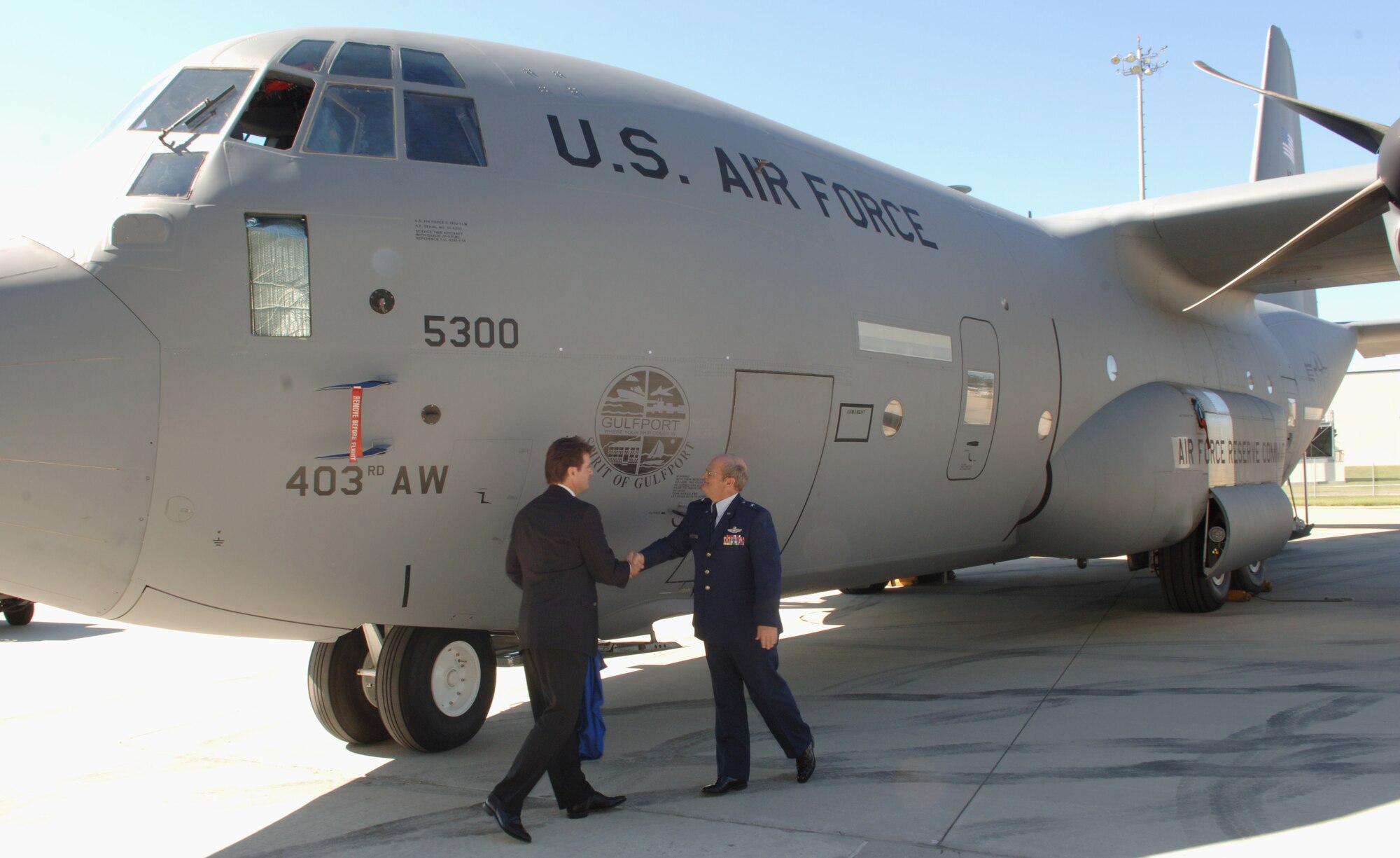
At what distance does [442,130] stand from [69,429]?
2182 mm

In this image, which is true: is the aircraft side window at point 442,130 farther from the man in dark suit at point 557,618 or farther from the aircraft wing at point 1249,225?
the aircraft wing at point 1249,225

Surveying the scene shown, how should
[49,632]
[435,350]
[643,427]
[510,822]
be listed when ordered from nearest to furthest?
[510,822] < [435,350] < [643,427] < [49,632]

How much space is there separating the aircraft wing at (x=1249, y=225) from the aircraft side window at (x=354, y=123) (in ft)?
23.7

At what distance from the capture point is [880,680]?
316 inches

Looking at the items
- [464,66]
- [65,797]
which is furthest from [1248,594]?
[65,797]

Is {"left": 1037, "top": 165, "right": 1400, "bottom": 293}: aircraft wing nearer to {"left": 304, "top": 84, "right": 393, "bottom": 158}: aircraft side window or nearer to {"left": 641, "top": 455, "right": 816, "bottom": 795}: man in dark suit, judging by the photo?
{"left": 641, "top": 455, "right": 816, "bottom": 795}: man in dark suit

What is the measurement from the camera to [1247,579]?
12188mm

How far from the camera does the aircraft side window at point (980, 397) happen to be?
24.6 ft

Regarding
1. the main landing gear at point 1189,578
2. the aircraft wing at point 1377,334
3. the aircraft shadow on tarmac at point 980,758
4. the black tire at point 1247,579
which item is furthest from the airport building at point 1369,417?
the aircraft shadow on tarmac at point 980,758

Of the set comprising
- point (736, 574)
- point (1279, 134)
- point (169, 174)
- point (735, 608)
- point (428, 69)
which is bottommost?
point (735, 608)

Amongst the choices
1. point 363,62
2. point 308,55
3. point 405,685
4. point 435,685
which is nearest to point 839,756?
point 435,685

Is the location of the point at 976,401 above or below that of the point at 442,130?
below

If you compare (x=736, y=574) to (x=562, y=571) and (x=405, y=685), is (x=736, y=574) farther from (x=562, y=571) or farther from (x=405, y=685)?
(x=405, y=685)

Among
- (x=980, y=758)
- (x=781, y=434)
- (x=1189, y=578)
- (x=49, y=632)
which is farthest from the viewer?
(x=49, y=632)
